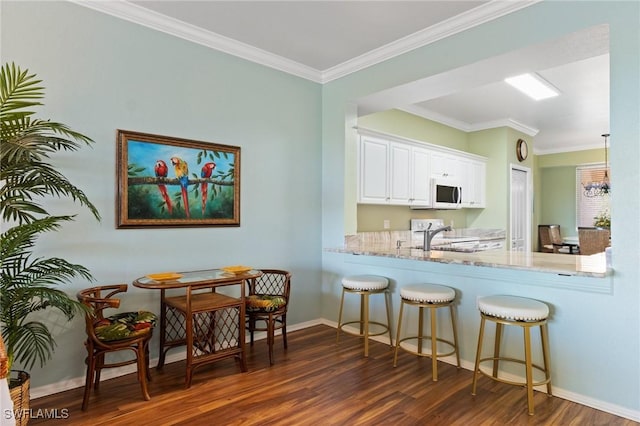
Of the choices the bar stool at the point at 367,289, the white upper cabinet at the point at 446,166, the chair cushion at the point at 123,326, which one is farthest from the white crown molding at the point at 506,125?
the chair cushion at the point at 123,326

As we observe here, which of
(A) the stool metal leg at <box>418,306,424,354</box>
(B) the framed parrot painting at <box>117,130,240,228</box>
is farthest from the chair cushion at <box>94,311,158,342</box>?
(A) the stool metal leg at <box>418,306,424,354</box>

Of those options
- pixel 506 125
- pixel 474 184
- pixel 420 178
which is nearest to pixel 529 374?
pixel 420 178

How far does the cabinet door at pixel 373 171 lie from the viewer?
13.8ft

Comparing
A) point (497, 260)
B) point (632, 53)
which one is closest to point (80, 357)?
point (497, 260)

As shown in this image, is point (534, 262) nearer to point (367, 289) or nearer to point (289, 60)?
point (367, 289)

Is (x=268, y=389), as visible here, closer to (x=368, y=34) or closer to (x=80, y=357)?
(x=80, y=357)

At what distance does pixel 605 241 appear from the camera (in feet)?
17.0

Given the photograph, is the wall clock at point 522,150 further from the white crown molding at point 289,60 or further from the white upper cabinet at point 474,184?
the white crown molding at point 289,60

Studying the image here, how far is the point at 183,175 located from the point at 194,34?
1190 millimetres

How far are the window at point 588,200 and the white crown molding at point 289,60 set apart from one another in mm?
6679

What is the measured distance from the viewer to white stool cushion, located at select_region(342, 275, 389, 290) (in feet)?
10.7

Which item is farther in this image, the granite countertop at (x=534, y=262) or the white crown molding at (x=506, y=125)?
the white crown molding at (x=506, y=125)

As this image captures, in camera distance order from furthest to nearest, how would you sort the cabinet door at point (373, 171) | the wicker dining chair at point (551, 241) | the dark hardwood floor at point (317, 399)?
the wicker dining chair at point (551, 241)
the cabinet door at point (373, 171)
the dark hardwood floor at point (317, 399)

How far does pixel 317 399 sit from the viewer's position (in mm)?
2443
